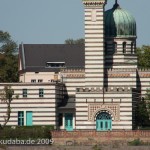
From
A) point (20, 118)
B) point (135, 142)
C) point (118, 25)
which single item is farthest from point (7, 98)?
point (135, 142)

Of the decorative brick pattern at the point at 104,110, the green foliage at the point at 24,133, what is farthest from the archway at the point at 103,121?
the green foliage at the point at 24,133

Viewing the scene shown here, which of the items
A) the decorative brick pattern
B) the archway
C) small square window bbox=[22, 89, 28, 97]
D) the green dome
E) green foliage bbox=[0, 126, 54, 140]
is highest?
the green dome

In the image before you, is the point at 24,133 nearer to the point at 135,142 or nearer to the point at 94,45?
the point at 135,142

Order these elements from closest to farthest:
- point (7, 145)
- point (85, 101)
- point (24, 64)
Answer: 1. point (7, 145)
2. point (85, 101)
3. point (24, 64)

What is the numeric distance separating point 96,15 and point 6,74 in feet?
64.1

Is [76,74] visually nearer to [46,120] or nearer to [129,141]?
[46,120]

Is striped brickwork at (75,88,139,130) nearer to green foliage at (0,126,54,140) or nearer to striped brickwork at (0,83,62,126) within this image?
striped brickwork at (0,83,62,126)

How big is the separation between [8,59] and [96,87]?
2289 cm

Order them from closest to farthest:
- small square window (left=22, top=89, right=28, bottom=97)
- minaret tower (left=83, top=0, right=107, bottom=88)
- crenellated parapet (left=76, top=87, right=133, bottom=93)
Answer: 1. crenellated parapet (left=76, top=87, right=133, bottom=93)
2. small square window (left=22, top=89, right=28, bottom=97)
3. minaret tower (left=83, top=0, right=107, bottom=88)

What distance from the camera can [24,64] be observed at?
5438 inches

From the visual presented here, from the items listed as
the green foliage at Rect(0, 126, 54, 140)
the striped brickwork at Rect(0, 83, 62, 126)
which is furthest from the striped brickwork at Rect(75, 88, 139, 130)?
the green foliage at Rect(0, 126, 54, 140)

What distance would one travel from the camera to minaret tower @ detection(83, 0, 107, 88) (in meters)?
122

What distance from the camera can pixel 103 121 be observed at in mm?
118688

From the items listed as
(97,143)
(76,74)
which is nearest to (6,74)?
(76,74)
